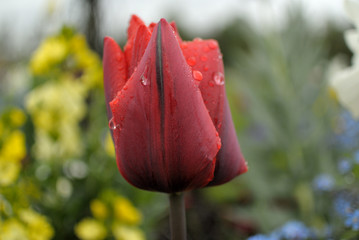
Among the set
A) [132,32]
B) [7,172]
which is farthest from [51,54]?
[132,32]

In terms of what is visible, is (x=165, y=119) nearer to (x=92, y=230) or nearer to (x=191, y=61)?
(x=191, y=61)

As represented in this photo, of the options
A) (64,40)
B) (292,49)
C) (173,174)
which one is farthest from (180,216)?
(292,49)

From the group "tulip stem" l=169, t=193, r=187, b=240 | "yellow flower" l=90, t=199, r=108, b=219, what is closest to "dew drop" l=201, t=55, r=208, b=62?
"tulip stem" l=169, t=193, r=187, b=240

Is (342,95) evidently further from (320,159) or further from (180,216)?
(320,159)

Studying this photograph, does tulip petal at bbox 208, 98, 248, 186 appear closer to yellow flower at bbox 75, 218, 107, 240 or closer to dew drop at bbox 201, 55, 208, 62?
dew drop at bbox 201, 55, 208, 62

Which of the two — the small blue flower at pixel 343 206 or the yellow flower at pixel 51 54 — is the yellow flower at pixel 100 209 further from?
the small blue flower at pixel 343 206

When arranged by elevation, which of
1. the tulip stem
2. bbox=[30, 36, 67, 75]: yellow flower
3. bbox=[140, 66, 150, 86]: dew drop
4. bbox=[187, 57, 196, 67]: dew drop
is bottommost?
the tulip stem

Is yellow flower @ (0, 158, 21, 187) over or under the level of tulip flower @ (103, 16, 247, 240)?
under
